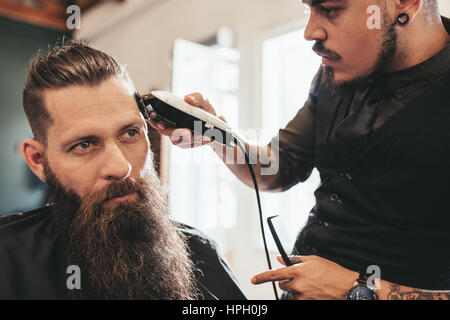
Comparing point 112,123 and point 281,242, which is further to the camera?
point 112,123

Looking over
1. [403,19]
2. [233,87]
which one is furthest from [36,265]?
[233,87]

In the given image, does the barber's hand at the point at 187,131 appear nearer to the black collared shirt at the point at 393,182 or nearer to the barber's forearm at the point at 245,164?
the barber's forearm at the point at 245,164

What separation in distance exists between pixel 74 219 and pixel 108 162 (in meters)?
0.19

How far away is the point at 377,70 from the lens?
1.07 metres

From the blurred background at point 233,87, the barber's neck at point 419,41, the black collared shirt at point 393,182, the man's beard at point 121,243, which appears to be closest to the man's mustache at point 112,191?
the man's beard at point 121,243

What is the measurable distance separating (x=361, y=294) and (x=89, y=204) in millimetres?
733

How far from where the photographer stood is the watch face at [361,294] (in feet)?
2.75

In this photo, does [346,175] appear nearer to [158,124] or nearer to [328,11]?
[328,11]

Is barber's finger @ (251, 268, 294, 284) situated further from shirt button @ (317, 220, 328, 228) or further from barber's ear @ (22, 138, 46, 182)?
barber's ear @ (22, 138, 46, 182)

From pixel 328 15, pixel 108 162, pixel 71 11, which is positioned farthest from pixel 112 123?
pixel 71 11

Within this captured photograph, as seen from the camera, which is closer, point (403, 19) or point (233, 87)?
point (403, 19)

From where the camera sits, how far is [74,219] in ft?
3.37
